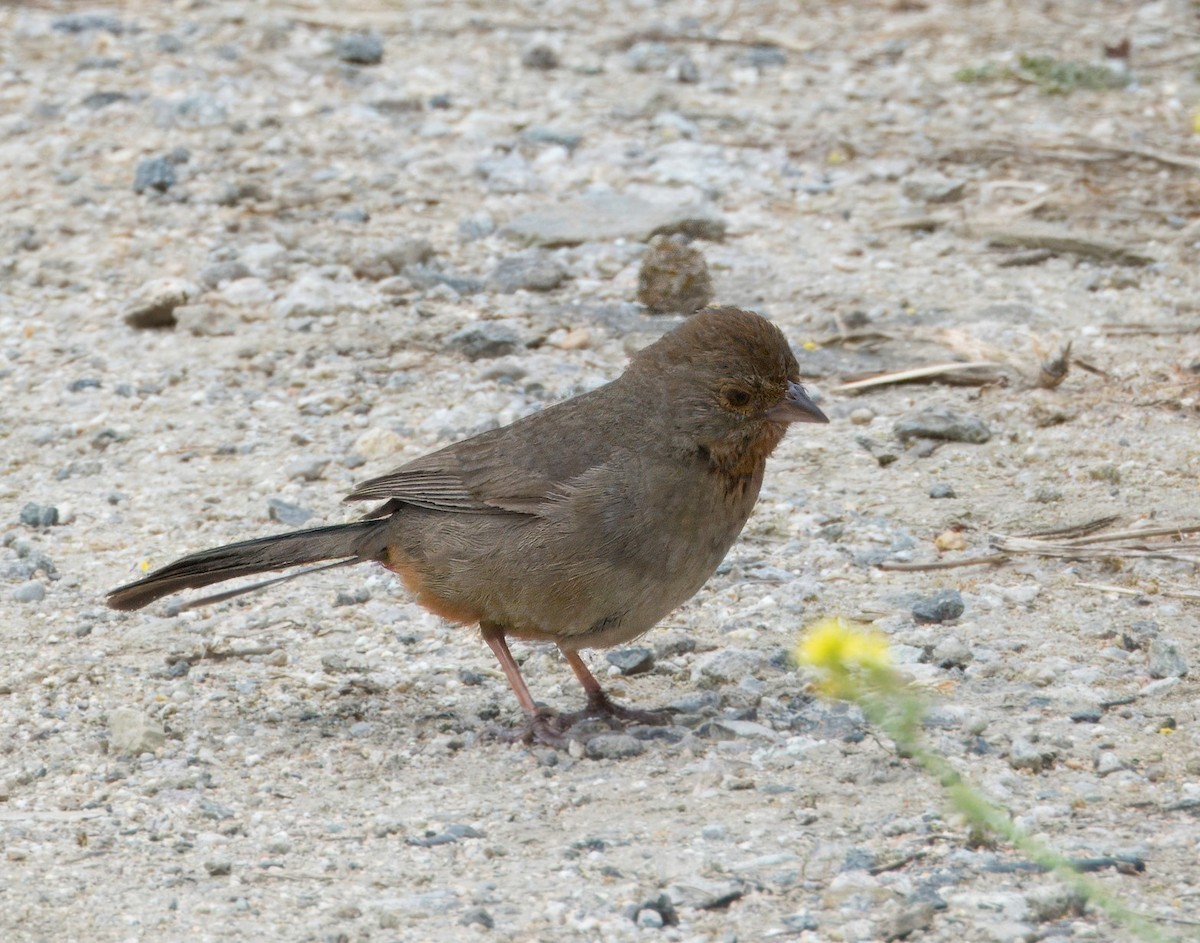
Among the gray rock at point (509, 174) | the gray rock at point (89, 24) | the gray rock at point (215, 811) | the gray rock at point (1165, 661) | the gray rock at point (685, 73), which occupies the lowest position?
the gray rock at point (215, 811)

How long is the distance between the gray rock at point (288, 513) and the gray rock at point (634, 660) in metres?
1.39

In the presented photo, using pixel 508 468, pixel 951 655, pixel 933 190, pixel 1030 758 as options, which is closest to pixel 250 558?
pixel 508 468

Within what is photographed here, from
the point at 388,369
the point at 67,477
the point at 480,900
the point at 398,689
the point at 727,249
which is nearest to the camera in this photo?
the point at 480,900

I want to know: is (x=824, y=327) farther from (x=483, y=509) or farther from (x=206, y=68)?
(x=206, y=68)

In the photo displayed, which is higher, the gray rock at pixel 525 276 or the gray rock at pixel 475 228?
the gray rock at pixel 475 228

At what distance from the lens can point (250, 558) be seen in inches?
194

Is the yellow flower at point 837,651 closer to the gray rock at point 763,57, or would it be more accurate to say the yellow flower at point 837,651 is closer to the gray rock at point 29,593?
the gray rock at point 29,593

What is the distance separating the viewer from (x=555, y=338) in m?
7.33

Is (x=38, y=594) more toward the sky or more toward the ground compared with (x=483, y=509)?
more toward the ground

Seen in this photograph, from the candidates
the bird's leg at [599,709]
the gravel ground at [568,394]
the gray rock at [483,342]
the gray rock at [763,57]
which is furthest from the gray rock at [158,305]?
the gray rock at [763,57]

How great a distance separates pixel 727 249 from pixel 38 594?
388cm

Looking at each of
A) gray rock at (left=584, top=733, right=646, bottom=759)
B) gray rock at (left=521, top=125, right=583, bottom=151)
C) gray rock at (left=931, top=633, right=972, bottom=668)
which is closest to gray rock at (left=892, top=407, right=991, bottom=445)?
gray rock at (left=931, top=633, right=972, bottom=668)

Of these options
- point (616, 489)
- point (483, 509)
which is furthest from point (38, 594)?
point (616, 489)

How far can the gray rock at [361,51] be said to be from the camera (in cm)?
1050
